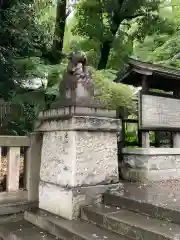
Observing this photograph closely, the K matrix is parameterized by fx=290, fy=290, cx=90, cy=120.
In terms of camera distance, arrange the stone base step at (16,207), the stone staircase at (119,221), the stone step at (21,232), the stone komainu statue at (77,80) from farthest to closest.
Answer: the stone base step at (16,207) → the stone komainu statue at (77,80) → the stone step at (21,232) → the stone staircase at (119,221)

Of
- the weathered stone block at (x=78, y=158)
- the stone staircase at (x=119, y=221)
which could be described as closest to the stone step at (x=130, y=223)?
the stone staircase at (x=119, y=221)

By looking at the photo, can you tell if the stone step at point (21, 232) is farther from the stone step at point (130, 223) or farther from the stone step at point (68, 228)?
the stone step at point (130, 223)

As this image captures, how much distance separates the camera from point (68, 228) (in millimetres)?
3553

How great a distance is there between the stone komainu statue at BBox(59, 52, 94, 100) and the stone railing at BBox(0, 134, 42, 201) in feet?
3.35

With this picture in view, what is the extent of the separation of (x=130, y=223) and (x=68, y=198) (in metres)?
1.04

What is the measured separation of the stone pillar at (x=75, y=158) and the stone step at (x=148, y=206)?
0.25m

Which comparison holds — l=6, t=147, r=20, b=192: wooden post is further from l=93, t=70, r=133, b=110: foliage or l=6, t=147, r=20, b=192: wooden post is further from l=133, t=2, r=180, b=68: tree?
l=133, t=2, r=180, b=68: tree

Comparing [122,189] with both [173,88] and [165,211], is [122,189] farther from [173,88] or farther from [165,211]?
[173,88]

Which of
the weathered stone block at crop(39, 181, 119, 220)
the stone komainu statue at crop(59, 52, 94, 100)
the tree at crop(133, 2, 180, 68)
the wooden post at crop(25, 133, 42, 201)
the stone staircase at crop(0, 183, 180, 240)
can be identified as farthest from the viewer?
the tree at crop(133, 2, 180, 68)

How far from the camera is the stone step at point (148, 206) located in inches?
129

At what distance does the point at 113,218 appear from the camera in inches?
137

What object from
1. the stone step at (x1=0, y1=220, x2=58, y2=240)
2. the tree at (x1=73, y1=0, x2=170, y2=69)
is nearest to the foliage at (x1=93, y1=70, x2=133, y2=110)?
the tree at (x1=73, y1=0, x2=170, y2=69)

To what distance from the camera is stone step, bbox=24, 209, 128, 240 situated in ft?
10.9

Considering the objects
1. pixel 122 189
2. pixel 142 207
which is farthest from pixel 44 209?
pixel 142 207
